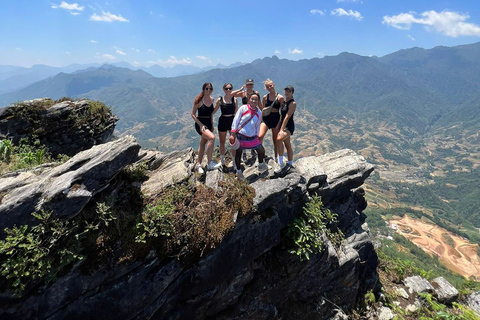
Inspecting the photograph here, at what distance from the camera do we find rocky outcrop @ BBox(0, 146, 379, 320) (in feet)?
22.3

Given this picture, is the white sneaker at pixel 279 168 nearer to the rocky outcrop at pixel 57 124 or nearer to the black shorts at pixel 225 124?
the black shorts at pixel 225 124

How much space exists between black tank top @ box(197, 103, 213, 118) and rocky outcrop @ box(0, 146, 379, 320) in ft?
7.87

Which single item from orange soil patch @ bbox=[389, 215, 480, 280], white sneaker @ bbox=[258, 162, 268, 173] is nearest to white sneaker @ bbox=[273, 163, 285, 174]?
white sneaker @ bbox=[258, 162, 268, 173]

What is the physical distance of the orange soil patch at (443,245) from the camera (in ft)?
350

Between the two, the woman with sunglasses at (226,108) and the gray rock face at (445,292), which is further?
the gray rock face at (445,292)

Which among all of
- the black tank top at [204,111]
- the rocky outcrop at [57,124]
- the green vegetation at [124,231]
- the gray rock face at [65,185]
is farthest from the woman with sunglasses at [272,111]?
the rocky outcrop at [57,124]

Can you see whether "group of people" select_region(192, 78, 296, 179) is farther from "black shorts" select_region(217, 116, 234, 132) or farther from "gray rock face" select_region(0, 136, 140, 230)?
"gray rock face" select_region(0, 136, 140, 230)

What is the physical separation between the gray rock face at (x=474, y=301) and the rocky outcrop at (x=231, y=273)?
25.9ft

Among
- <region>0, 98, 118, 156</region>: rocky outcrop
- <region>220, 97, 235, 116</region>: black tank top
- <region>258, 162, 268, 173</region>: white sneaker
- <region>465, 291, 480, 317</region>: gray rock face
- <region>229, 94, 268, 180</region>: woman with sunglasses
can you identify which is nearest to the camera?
<region>229, 94, 268, 180</region>: woman with sunglasses

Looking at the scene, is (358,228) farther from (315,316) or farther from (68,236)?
(68,236)

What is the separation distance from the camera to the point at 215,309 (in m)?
9.43

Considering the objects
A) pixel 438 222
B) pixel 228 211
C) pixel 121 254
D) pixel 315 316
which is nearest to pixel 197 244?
pixel 228 211

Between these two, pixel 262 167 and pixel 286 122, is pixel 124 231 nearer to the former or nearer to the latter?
pixel 262 167

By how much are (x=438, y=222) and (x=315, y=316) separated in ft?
646
